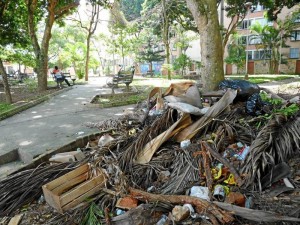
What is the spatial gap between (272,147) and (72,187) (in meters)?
2.56

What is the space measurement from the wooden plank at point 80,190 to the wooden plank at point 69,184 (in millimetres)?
224

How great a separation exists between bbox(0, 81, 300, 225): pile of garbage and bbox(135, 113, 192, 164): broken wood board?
15 millimetres

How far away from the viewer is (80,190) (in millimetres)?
3133

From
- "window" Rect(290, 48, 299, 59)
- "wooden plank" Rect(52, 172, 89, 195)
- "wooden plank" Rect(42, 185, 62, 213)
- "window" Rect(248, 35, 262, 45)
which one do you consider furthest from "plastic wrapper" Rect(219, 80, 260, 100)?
"window" Rect(290, 48, 299, 59)

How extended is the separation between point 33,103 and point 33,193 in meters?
6.88

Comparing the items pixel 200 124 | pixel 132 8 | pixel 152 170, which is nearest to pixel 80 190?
pixel 152 170

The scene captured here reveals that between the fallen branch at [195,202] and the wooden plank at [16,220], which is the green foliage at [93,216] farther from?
the wooden plank at [16,220]

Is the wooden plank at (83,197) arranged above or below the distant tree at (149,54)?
below

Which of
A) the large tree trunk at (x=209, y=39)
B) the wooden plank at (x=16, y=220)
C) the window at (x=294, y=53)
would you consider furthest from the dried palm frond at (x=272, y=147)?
the window at (x=294, y=53)

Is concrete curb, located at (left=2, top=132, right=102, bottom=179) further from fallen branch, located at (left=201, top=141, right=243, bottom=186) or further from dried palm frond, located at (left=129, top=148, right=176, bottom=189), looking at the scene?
fallen branch, located at (left=201, top=141, right=243, bottom=186)

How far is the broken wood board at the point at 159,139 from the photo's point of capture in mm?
3652

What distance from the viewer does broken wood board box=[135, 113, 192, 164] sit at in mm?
3652

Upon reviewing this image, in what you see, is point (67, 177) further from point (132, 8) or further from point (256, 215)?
point (132, 8)

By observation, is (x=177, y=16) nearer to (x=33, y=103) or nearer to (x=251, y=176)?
(x=33, y=103)
